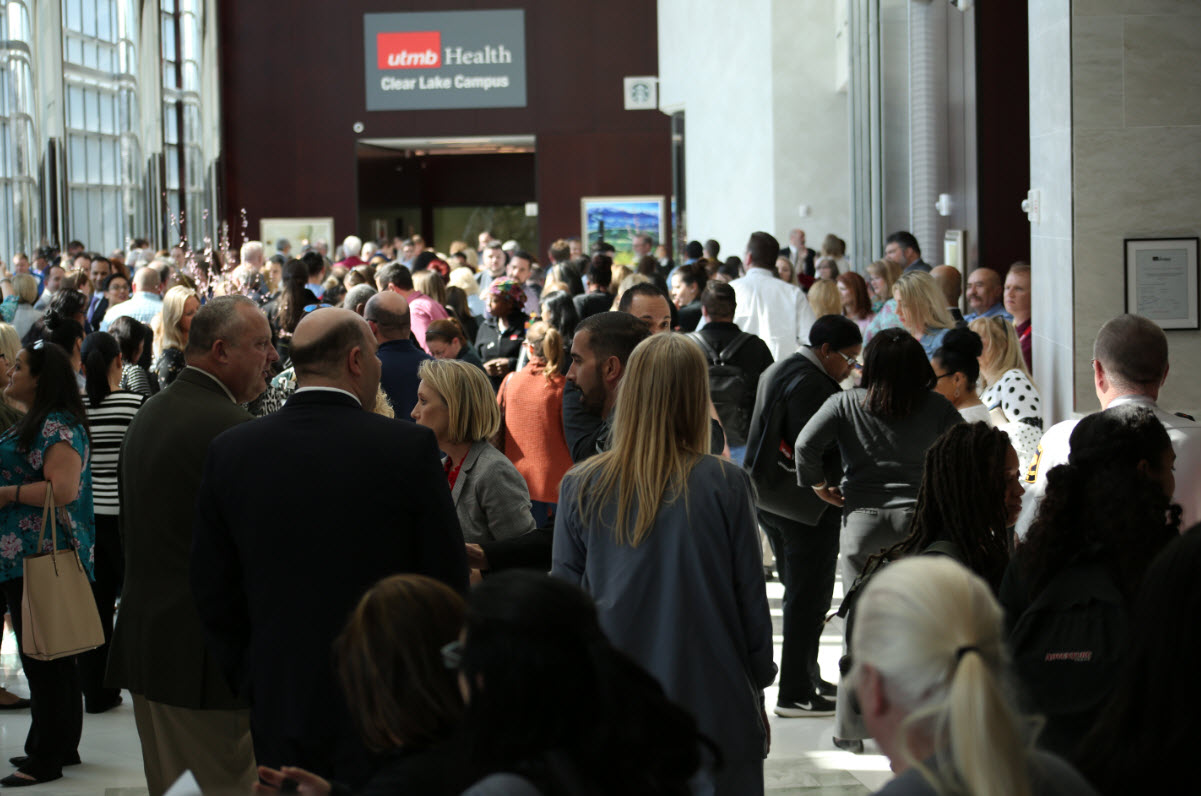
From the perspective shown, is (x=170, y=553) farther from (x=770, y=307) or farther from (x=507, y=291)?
(x=770, y=307)

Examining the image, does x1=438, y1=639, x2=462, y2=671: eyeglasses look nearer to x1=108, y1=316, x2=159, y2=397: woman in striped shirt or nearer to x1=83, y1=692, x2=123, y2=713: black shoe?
x1=83, y1=692, x2=123, y2=713: black shoe

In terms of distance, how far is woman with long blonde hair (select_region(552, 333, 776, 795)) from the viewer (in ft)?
9.88

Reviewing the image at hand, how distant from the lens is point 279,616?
9.45 feet

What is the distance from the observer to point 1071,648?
2488 millimetres

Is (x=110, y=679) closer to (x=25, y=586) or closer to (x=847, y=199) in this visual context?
(x=25, y=586)

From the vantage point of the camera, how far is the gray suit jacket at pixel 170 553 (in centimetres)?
341

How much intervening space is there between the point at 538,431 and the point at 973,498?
2532 millimetres

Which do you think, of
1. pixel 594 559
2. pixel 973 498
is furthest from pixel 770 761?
pixel 594 559

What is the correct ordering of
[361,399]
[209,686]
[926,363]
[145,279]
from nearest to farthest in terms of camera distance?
[361,399], [209,686], [926,363], [145,279]

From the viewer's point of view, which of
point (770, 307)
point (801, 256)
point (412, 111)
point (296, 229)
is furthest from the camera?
point (296, 229)

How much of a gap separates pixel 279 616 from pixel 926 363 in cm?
254

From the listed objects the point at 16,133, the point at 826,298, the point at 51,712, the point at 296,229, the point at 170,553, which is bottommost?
the point at 51,712

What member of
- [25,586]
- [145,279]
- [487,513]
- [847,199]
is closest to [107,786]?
[25,586]

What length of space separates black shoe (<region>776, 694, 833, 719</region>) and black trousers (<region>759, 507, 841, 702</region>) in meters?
0.02
